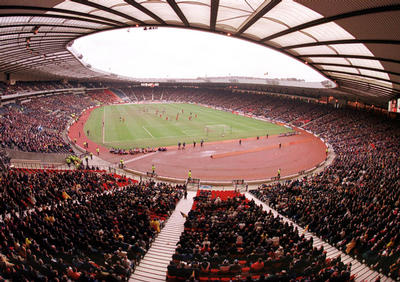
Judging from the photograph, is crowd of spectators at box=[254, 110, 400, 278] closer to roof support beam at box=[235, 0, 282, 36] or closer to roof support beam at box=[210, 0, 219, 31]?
roof support beam at box=[235, 0, 282, 36]

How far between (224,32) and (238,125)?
40.5 meters

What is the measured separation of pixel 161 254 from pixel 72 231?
428cm

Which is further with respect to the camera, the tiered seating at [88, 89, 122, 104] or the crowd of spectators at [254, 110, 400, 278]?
the tiered seating at [88, 89, 122, 104]

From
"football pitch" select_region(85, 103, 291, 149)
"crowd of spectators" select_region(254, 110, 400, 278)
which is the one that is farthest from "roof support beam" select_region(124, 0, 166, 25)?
"football pitch" select_region(85, 103, 291, 149)

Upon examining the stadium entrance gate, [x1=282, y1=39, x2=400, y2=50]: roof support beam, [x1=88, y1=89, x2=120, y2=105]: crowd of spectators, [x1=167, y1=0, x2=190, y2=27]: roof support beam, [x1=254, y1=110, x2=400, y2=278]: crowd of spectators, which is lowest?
the stadium entrance gate

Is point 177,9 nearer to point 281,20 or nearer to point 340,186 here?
point 281,20

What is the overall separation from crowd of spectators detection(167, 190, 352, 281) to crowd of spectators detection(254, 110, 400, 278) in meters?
2.16

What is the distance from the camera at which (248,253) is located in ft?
34.3

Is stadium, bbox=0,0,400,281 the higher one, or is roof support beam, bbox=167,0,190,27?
roof support beam, bbox=167,0,190,27

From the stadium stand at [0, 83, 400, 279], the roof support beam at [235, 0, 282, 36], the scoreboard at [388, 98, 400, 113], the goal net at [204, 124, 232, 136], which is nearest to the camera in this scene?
the roof support beam at [235, 0, 282, 36]

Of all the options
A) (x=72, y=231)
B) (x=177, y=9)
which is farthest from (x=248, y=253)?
(x=177, y=9)

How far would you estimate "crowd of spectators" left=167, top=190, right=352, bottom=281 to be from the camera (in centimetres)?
885

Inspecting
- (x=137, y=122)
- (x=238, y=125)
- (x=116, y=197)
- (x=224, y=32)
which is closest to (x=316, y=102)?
(x=238, y=125)

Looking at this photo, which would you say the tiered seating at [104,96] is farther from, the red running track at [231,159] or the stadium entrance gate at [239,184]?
the stadium entrance gate at [239,184]
